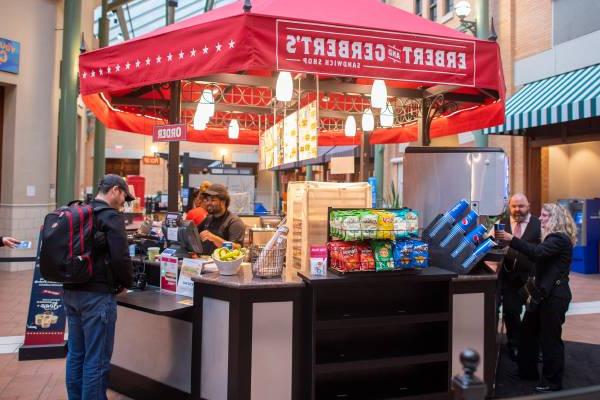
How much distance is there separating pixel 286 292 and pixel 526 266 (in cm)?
274

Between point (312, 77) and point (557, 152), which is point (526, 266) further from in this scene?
point (557, 152)

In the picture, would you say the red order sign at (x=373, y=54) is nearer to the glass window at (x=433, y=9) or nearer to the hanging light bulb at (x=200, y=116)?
the hanging light bulb at (x=200, y=116)

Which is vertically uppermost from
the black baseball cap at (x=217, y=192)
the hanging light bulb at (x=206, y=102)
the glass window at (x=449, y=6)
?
the glass window at (x=449, y=6)

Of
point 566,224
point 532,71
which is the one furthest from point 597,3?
point 566,224

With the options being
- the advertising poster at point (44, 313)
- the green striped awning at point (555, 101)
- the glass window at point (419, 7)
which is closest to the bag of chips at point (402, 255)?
the advertising poster at point (44, 313)

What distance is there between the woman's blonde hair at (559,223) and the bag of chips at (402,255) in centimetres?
150

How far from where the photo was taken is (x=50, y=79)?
465 inches

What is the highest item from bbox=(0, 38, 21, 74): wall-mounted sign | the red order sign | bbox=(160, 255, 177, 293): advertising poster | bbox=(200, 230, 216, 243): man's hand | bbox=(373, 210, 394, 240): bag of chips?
bbox=(0, 38, 21, 74): wall-mounted sign

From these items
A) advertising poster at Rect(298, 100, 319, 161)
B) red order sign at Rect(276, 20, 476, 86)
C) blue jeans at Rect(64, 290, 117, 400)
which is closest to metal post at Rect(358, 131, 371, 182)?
advertising poster at Rect(298, 100, 319, 161)

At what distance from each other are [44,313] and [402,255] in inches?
147

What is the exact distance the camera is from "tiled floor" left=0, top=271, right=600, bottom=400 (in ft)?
14.8

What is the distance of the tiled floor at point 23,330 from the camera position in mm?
4516

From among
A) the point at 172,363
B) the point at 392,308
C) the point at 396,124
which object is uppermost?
the point at 396,124

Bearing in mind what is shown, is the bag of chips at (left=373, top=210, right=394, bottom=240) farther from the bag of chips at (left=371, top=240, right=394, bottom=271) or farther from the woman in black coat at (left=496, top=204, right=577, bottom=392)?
the woman in black coat at (left=496, top=204, right=577, bottom=392)
